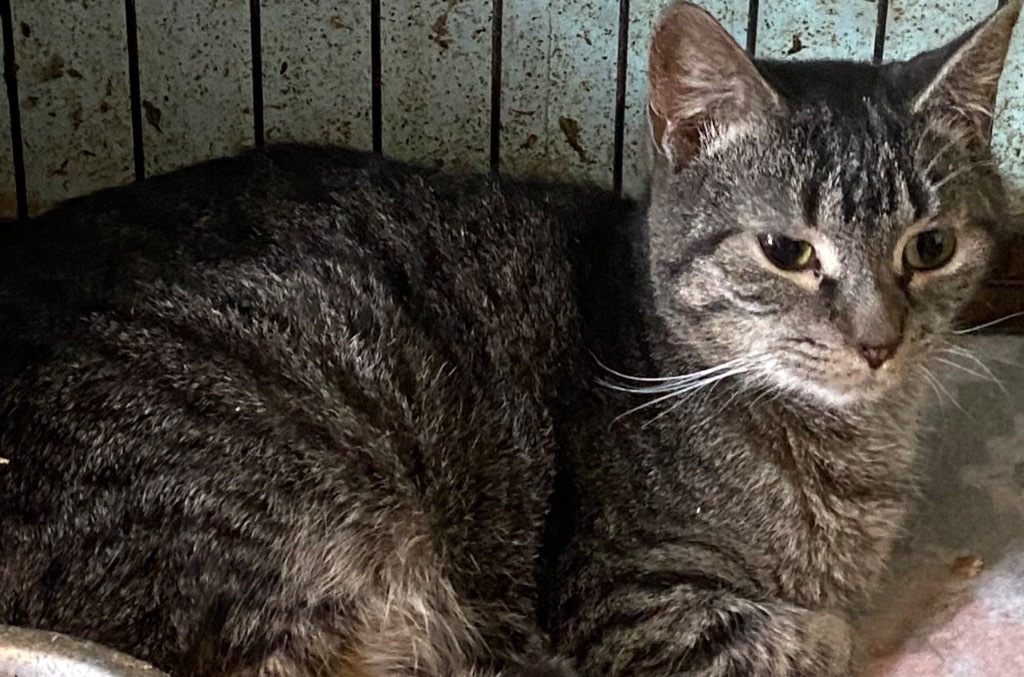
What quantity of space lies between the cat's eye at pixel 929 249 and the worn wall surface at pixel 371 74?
2.66 feet

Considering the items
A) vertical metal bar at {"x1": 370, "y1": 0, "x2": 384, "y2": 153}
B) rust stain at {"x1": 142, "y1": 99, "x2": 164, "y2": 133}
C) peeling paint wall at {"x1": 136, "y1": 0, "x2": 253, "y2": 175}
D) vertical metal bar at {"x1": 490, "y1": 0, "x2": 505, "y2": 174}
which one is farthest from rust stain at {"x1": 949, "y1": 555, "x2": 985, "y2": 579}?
rust stain at {"x1": 142, "y1": 99, "x2": 164, "y2": 133}

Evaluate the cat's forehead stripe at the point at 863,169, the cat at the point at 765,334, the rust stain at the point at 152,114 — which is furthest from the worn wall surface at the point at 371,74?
the cat's forehead stripe at the point at 863,169

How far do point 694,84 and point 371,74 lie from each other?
896 mm

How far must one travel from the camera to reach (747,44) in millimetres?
2268

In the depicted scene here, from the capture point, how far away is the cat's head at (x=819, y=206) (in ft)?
4.92

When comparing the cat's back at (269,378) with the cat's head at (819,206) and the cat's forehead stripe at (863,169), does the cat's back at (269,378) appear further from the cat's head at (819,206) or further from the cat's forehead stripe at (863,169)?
the cat's forehead stripe at (863,169)

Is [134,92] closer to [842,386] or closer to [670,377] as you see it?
[670,377]

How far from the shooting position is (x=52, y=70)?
2.26m

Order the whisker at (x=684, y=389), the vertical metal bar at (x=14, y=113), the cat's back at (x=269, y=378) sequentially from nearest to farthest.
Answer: the cat's back at (x=269, y=378) → the whisker at (x=684, y=389) → the vertical metal bar at (x=14, y=113)

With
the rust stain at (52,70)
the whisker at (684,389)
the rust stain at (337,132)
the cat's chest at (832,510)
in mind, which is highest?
the rust stain at (52,70)

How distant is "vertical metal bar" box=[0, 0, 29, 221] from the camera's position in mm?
2188

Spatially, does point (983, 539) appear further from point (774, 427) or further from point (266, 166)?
point (266, 166)

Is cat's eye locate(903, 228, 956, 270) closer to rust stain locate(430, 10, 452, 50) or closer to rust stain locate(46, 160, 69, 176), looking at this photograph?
rust stain locate(430, 10, 452, 50)

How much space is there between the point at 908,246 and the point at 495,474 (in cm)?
62
